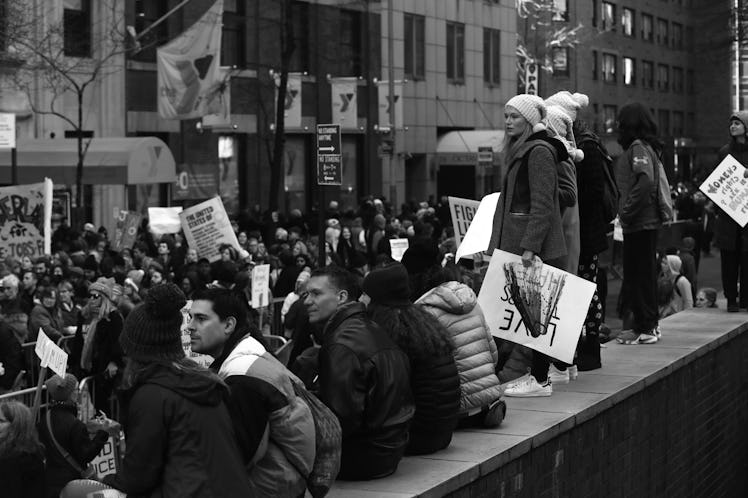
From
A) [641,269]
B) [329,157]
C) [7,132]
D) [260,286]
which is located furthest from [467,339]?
[7,132]

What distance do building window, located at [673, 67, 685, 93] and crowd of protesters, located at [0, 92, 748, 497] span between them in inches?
3221

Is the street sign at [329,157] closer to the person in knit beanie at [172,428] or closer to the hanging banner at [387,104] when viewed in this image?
the person in knit beanie at [172,428]

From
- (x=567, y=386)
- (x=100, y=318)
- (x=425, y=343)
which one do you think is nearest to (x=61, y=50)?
(x=100, y=318)

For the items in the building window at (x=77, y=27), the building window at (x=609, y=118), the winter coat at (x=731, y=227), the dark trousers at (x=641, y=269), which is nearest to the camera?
the dark trousers at (x=641, y=269)

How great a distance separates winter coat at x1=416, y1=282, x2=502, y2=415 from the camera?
8047 millimetres

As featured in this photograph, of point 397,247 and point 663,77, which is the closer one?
point 397,247

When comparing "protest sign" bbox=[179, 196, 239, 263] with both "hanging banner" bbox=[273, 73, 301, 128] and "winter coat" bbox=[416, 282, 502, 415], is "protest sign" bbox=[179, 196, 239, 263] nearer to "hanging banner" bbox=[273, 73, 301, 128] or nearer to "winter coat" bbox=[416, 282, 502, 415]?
"winter coat" bbox=[416, 282, 502, 415]

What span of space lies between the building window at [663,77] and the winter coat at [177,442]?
88531 mm

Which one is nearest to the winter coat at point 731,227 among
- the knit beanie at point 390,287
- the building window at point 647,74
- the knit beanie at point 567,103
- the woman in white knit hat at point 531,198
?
the knit beanie at point 567,103

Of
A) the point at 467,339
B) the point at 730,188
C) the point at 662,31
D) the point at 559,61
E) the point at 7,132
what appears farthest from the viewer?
the point at 662,31

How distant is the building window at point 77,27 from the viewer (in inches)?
1362

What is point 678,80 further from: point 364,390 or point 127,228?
point 364,390

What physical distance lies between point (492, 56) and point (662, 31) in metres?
35.1

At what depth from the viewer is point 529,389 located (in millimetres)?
9422
